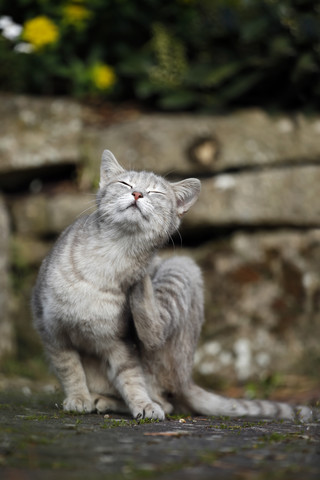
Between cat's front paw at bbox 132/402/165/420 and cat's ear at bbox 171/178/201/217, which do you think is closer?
cat's front paw at bbox 132/402/165/420

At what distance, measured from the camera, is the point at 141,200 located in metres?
3.59

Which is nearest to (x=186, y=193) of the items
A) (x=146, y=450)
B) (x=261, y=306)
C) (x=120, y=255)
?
(x=120, y=255)

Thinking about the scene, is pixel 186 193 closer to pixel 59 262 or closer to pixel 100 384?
pixel 59 262

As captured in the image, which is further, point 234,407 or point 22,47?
point 22,47

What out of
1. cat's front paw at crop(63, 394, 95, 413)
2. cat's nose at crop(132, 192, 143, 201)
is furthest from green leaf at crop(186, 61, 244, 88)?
cat's front paw at crop(63, 394, 95, 413)

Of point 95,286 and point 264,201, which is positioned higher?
point 264,201

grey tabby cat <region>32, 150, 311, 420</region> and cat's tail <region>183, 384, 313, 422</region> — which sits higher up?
grey tabby cat <region>32, 150, 311, 420</region>

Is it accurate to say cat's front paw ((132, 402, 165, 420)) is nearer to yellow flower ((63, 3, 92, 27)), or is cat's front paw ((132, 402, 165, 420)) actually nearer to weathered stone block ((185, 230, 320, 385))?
weathered stone block ((185, 230, 320, 385))

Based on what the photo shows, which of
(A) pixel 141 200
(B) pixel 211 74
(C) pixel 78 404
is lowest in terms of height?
(C) pixel 78 404

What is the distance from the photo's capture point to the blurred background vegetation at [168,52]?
6520 mm

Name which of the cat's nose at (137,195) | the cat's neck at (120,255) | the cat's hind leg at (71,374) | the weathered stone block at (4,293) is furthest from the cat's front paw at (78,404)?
the weathered stone block at (4,293)

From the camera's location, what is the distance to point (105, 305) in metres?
3.53

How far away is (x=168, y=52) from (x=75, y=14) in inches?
41.5

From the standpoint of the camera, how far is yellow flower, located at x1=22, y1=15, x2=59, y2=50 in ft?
21.7
